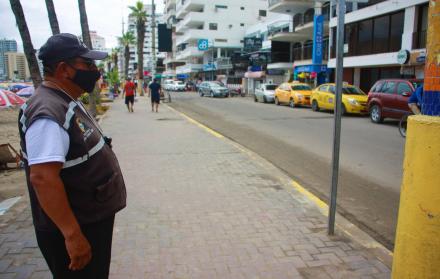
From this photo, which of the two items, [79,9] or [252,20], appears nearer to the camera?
[79,9]

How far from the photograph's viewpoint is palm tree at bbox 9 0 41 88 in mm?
7977

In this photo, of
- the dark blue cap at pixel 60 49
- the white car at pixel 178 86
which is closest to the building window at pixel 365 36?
the dark blue cap at pixel 60 49

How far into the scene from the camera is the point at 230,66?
175 ft

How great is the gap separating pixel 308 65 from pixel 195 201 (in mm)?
29146

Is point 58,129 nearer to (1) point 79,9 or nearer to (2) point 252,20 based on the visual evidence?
(1) point 79,9

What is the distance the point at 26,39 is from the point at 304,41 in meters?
33.1

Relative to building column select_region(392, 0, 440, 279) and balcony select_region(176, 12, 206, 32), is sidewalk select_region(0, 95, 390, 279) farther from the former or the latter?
balcony select_region(176, 12, 206, 32)

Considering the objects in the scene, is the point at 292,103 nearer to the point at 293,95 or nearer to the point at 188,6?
the point at 293,95

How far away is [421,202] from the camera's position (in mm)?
2422

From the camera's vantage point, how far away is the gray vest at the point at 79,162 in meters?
2.06

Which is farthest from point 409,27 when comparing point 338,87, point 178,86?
point 178,86

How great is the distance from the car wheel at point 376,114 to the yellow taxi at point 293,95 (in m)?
8.22

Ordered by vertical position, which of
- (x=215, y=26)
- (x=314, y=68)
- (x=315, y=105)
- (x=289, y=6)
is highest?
(x=215, y=26)

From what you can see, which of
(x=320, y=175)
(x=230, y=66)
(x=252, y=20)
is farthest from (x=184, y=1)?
(x=320, y=175)
